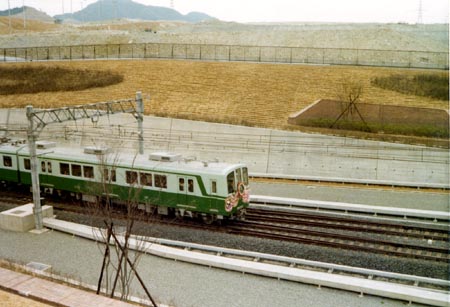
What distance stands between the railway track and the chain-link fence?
30178mm

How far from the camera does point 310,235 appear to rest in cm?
1969

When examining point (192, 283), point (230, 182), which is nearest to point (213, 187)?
point (230, 182)

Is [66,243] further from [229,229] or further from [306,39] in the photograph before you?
[306,39]

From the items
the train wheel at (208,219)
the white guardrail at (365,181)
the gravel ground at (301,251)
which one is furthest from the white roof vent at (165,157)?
the white guardrail at (365,181)

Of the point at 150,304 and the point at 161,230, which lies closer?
the point at 150,304

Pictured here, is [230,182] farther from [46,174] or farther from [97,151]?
[46,174]

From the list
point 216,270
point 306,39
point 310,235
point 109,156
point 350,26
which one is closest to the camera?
point 216,270

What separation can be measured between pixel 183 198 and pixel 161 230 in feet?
5.41

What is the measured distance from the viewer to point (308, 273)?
14.9 metres

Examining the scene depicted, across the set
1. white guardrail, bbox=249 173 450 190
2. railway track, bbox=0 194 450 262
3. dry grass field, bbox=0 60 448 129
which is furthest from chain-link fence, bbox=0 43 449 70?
railway track, bbox=0 194 450 262

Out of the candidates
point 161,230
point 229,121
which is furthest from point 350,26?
point 161,230

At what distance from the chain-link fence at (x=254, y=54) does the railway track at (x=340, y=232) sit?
99.0ft

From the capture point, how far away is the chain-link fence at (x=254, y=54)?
5052 cm

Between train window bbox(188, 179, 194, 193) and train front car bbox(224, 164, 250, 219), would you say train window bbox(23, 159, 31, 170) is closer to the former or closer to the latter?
train window bbox(188, 179, 194, 193)
